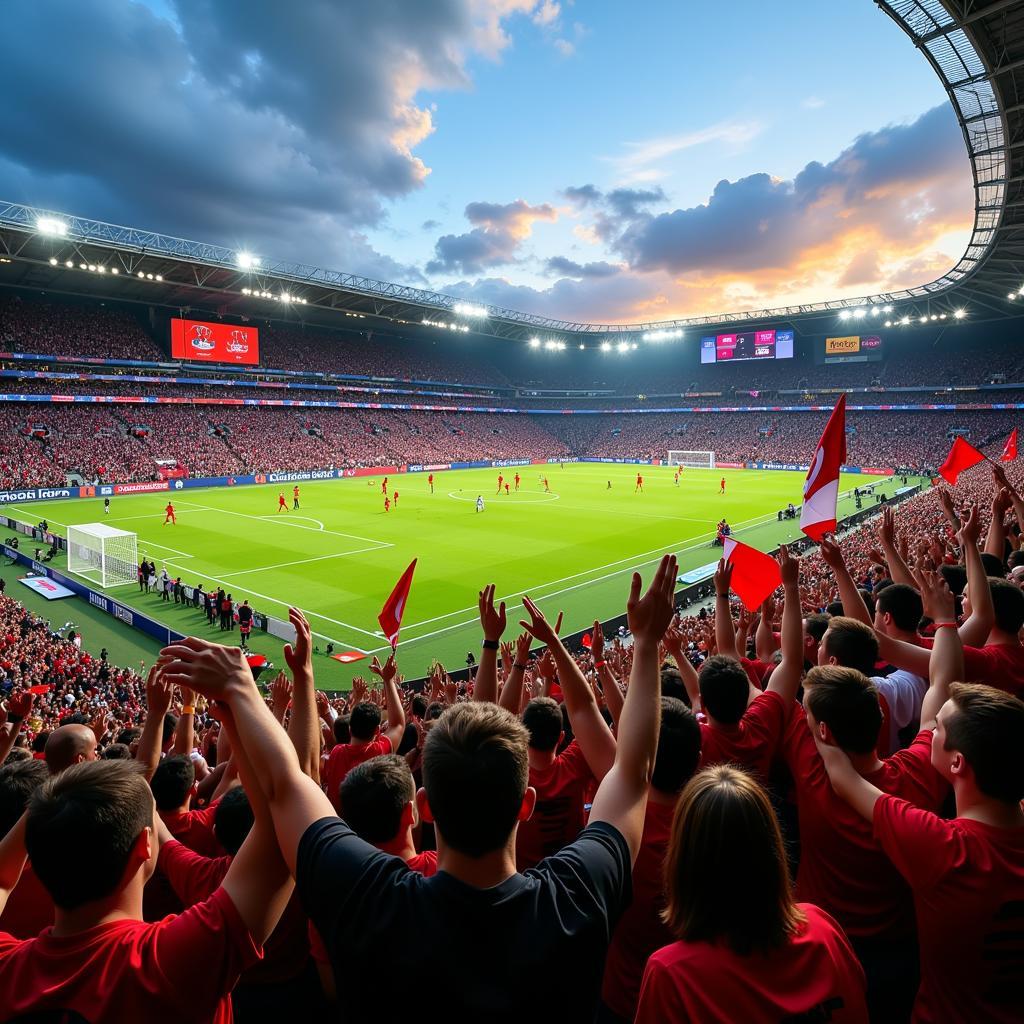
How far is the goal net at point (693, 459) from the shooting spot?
273 feet

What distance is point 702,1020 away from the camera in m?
1.83

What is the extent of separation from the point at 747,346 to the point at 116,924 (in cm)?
9938

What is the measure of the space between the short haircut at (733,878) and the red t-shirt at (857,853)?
1.29 meters

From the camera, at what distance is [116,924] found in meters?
2.11

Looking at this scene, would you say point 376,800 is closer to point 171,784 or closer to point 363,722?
point 171,784

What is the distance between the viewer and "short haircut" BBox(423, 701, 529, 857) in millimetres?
1905

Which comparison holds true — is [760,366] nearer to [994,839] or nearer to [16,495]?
[16,495]

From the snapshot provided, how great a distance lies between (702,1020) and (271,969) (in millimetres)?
2477

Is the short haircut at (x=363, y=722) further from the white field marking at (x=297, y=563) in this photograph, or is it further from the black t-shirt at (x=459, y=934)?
the white field marking at (x=297, y=563)

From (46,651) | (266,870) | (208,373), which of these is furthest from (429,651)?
(208,373)

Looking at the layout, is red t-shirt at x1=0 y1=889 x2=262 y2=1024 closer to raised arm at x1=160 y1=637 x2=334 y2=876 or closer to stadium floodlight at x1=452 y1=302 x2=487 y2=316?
raised arm at x1=160 y1=637 x2=334 y2=876

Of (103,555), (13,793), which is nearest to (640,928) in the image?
(13,793)

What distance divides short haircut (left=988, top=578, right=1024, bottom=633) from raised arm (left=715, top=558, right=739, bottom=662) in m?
2.05

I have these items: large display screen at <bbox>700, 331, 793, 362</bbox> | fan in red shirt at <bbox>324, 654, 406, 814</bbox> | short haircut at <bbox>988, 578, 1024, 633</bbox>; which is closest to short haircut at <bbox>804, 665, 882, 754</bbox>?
short haircut at <bbox>988, 578, 1024, 633</bbox>
